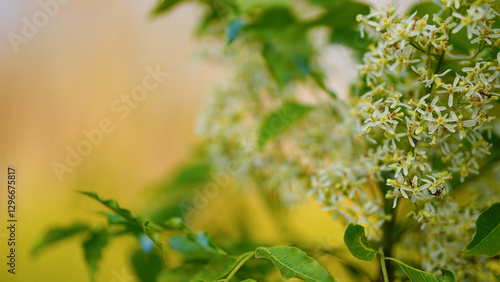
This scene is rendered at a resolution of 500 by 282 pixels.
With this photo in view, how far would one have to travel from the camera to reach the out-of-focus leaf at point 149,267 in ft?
2.17

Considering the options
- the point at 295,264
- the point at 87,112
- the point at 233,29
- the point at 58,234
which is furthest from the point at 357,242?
the point at 87,112

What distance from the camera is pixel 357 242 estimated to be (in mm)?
394

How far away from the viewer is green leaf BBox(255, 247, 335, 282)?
15.2 inches

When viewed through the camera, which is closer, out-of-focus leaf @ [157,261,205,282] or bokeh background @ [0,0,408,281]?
out-of-focus leaf @ [157,261,205,282]

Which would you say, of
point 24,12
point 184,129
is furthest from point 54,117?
point 184,129

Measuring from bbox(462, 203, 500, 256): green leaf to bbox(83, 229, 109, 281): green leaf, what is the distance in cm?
39

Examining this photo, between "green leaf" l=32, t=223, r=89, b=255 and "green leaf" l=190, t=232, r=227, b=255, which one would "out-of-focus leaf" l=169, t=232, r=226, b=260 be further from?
"green leaf" l=32, t=223, r=89, b=255

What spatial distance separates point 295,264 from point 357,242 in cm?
6

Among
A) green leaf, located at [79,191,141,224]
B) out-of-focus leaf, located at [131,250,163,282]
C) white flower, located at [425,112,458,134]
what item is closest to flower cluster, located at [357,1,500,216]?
white flower, located at [425,112,458,134]

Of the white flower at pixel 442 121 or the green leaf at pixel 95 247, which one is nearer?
the white flower at pixel 442 121

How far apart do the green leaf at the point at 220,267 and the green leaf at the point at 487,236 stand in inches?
7.6

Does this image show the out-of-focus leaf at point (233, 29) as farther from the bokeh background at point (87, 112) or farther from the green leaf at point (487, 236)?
the bokeh background at point (87, 112)

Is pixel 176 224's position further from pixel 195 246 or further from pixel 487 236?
pixel 487 236

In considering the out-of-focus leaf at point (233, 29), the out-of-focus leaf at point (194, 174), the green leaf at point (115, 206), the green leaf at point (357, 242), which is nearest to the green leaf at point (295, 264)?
the green leaf at point (357, 242)
